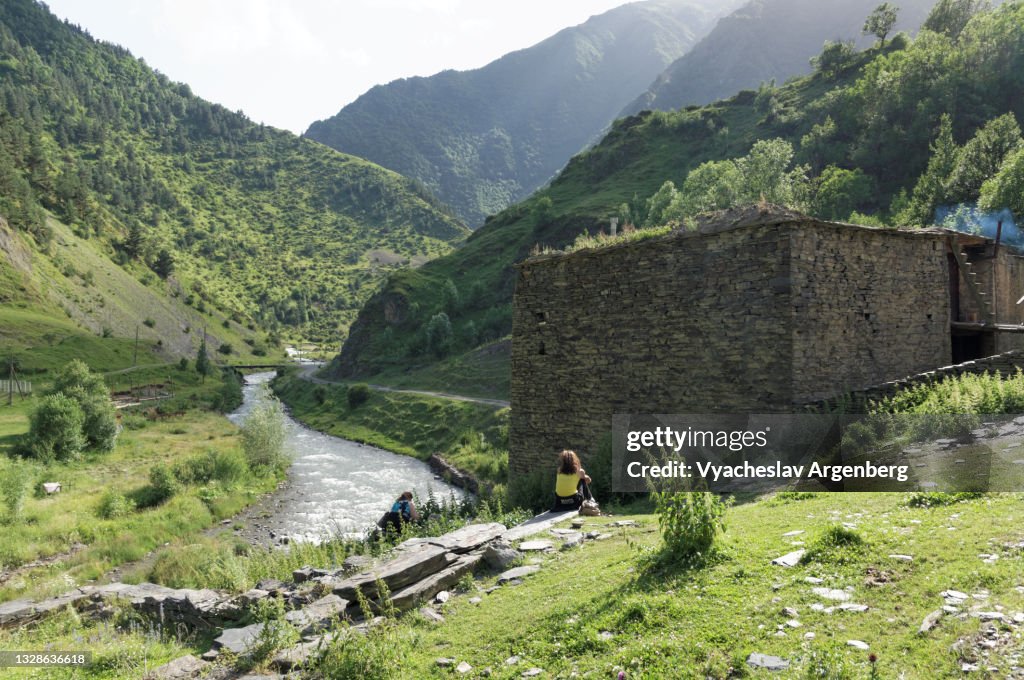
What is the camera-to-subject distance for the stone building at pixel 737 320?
1394 centimetres

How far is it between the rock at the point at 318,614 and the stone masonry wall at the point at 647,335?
9970 mm

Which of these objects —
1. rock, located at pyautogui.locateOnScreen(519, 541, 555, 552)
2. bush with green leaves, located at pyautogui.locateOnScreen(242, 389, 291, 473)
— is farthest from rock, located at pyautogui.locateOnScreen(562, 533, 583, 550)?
bush with green leaves, located at pyautogui.locateOnScreen(242, 389, 291, 473)

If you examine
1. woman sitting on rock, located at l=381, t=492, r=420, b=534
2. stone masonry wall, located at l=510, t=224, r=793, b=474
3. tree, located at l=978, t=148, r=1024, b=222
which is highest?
tree, located at l=978, t=148, r=1024, b=222

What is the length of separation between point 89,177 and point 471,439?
16143 cm

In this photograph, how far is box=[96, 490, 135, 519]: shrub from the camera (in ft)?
103

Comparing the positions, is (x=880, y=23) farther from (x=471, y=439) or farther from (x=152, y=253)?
(x=152, y=253)

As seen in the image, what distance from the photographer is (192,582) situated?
19.7 meters

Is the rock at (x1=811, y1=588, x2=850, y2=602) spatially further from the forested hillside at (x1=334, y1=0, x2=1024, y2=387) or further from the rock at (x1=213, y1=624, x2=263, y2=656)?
the forested hillside at (x1=334, y1=0, x2=1024, y2=387)

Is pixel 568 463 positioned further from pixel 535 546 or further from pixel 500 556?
pixel 500 556

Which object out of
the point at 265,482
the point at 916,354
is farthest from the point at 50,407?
the point at 916,354

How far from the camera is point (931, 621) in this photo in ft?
16.0

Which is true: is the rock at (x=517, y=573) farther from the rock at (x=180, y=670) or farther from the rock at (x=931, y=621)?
the rock at (x=931, y=621)
